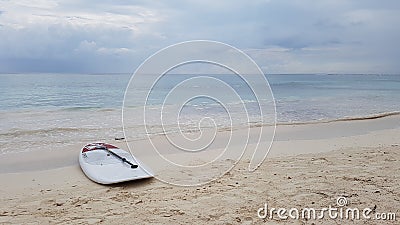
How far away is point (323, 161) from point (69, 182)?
15.4 feet

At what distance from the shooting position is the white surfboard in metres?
5.74

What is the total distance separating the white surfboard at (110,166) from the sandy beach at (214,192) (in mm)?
130

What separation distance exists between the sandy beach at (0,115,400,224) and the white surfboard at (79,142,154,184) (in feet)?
0.43

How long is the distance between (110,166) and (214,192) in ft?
7.33

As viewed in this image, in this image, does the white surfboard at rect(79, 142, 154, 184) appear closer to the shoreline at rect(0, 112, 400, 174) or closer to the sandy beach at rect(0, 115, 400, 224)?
the sandy beach at rect(0, 115, 400, 224)

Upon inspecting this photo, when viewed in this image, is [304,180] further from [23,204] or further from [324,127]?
[324,127]

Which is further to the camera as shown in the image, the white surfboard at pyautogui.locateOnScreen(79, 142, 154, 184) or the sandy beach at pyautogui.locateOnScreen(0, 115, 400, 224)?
the white surfboard at pyautogui.locateOnScreen(79, 142, 154, 184)

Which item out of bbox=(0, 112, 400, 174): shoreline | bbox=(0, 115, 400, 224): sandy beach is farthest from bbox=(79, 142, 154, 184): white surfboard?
bbox=(0, 112, 400, 174): shoreline

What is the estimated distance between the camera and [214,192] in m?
5.08

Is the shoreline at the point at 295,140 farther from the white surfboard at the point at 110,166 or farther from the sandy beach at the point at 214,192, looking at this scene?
the white surfboard at the point at 110,166

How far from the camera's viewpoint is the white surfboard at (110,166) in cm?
574

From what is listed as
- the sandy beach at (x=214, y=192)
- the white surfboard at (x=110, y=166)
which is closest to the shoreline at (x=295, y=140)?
the sandy beach at (x=214, y=192)

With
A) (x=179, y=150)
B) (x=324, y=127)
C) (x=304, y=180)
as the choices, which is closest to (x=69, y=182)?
(x=179, y=150)

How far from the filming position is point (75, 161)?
7352mm
